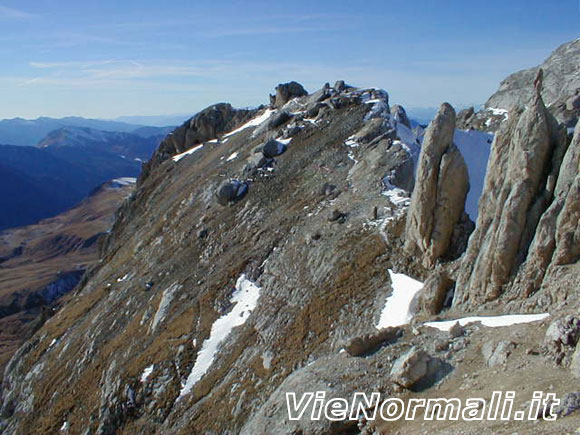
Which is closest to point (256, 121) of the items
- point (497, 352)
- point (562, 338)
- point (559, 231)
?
point (559, 231)

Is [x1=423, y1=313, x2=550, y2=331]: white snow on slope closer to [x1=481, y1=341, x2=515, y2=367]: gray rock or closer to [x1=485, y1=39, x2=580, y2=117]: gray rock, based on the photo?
[x1=481, y1=341, x2=515, y2=367]: gray rock

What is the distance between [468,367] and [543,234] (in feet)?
22.7

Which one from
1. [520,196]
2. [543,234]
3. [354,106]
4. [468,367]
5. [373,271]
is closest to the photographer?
[468,367]

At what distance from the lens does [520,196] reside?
20.6 meters

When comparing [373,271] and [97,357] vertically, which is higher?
[373,271]

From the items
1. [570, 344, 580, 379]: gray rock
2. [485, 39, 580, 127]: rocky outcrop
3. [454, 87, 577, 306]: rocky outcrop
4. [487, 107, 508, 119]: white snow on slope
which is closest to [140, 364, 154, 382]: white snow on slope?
[454, 87, 577, 306]: rocky outcrop

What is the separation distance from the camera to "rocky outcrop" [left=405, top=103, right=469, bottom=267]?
27344mm

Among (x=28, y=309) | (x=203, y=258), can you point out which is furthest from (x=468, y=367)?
(x=28, y=309)

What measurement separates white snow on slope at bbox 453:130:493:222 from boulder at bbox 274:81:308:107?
38.3 m

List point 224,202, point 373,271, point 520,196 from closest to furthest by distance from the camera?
1. point 520,196
2. point 373,271
3. point 224,202

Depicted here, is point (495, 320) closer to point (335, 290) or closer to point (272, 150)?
point (335, 290)

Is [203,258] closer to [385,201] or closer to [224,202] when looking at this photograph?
[224,202]

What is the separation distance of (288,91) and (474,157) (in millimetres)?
44226

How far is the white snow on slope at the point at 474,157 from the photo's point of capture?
46.5 metres
